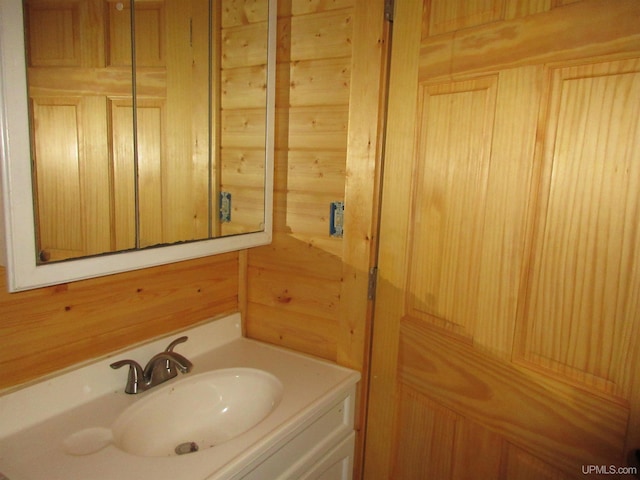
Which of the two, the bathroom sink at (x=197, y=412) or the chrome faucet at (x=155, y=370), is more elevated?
the chrome faucet at (x=155, y=370)

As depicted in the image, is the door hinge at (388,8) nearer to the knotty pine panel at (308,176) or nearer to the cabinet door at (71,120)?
the knotty pine panel at (308,176)

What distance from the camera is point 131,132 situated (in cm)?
102

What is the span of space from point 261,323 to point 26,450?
0.77m

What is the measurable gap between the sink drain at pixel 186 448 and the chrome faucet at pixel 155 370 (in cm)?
18

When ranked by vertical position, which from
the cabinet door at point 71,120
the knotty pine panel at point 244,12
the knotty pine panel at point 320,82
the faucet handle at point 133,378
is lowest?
the faucet handle at point 133,378

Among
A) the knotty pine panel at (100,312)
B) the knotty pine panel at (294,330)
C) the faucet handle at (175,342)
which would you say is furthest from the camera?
the knotty pine panel at (294,330)

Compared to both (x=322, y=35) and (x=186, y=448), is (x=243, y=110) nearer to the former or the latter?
(x=322, y=35)

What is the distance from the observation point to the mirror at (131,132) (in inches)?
30.8

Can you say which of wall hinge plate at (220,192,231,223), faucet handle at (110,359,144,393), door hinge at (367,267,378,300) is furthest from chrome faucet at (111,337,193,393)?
door hinge at (367,267,378,300)

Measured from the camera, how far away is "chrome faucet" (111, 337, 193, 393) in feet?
3.65

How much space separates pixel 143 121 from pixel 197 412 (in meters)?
0.80

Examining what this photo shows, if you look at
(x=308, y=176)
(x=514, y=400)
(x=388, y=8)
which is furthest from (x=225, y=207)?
(x=514, y=400)

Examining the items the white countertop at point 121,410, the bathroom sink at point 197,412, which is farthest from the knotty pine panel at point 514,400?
the bathroom sink at point 197,412

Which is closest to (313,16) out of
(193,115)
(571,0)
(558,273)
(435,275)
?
(193,115)
